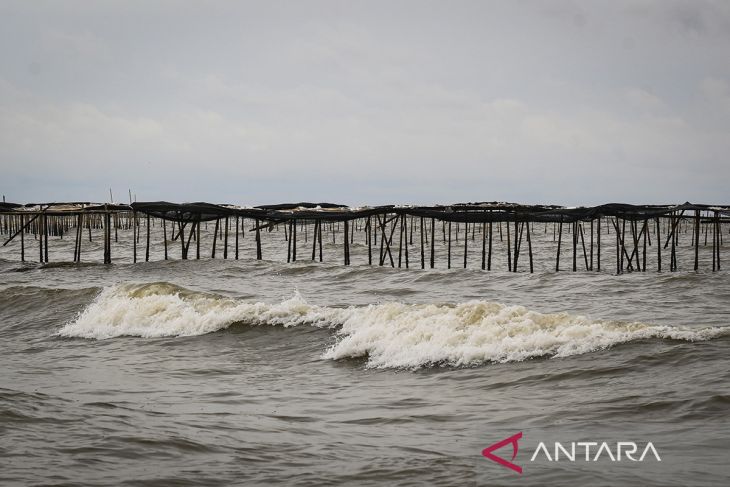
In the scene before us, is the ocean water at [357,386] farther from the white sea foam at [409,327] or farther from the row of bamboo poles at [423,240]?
the row of bamboo poles at [423,240]

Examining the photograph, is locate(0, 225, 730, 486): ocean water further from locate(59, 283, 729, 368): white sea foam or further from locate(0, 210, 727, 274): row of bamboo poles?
locate(0, 210, 727, 274): row of bamboo poles

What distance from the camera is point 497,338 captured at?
11.1m

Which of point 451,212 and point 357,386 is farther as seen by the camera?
point 451,212

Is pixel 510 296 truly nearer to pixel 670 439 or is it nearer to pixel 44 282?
pixel 670 439

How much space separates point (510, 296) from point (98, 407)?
12.2m

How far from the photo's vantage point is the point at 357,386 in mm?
9312

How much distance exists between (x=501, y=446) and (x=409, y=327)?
19.7 feet

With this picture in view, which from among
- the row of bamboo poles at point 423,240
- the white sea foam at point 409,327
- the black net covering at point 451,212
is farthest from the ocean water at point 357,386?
the row of bamboo poles at point 423,240

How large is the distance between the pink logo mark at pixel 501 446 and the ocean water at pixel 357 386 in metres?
0.07

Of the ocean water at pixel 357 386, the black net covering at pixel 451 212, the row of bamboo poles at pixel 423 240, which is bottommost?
the ocean water at pixel 357 386

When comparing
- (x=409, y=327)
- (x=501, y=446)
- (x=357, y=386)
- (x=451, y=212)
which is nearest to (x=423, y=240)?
(x=451, y=212)

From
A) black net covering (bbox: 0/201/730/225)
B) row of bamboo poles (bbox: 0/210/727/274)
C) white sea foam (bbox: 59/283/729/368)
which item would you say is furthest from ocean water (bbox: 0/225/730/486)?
row of bamboo poles (bbox: 0/210/727/274)

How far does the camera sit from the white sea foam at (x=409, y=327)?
10.5 m

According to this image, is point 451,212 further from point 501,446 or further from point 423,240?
point 423,240
